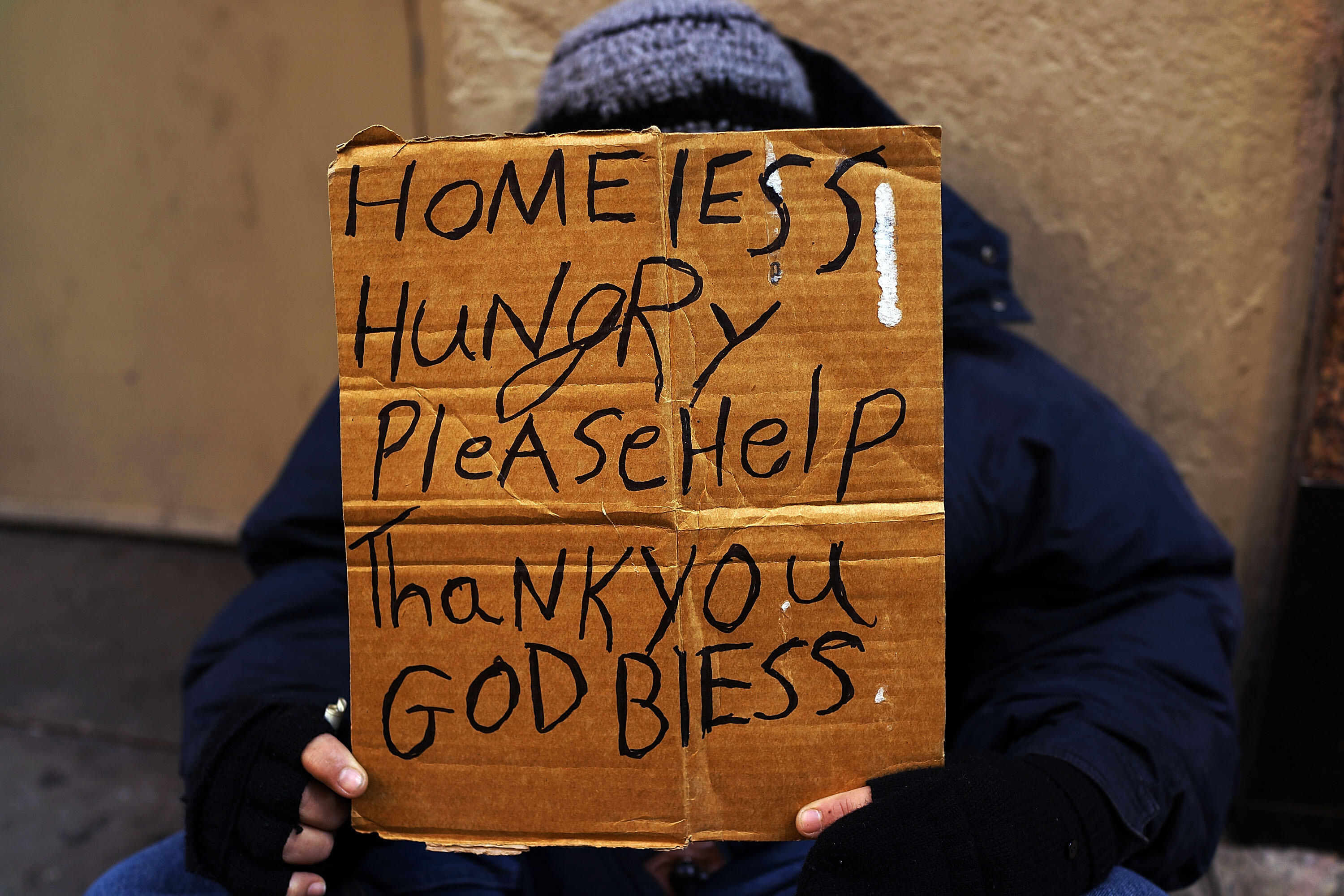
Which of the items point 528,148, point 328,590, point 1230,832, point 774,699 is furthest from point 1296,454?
point 328,590

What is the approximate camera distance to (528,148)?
83 centimetres

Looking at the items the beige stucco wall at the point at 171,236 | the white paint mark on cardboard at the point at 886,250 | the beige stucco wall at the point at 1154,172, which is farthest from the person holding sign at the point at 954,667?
the beige stucco wall at the point at 171,236

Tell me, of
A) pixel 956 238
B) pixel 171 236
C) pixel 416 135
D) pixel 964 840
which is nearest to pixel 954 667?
pixel 964 840

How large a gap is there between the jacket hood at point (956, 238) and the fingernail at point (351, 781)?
92 cm

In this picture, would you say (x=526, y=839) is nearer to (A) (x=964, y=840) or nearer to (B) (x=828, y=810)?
(B) (x=828, y=810)

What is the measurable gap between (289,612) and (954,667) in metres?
0.95

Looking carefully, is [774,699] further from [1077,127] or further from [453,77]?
[453,77]

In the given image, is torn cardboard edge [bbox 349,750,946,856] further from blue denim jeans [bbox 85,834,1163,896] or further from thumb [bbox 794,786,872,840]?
blue denim jeans [bbox 85,834,1163,896]

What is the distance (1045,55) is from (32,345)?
3280 mm

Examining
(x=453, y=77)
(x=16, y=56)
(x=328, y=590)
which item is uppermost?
(x=16, y=56)

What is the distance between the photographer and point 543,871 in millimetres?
1175

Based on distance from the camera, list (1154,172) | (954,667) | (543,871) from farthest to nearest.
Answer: (1154,172), (954,667), (543,871)

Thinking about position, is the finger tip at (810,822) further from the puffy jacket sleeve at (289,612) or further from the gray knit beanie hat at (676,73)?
the gray knit beanie hat at (676,73)

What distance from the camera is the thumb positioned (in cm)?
85
